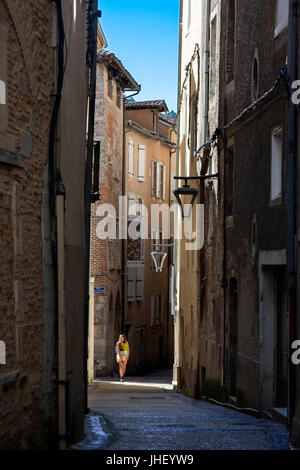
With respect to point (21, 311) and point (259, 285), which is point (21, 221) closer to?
point (21, 311)

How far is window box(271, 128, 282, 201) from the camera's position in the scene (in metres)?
12.7

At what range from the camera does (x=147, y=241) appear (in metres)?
40.8

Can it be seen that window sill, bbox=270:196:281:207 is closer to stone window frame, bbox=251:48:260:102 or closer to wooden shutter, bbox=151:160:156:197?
stone window frame, bbox=251:48:260:102

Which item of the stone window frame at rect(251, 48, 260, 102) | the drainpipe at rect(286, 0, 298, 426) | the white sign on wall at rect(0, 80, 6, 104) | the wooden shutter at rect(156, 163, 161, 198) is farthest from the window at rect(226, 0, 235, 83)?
the wooden shutter at rect(156, 163, 161, 198)

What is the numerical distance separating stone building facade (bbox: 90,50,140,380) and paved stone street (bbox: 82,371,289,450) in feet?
44.4

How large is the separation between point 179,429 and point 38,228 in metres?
3.57

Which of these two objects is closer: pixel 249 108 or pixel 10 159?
pixel 10 159

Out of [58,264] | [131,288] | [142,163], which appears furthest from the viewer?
[142,163]

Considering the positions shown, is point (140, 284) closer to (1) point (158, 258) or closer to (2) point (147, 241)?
(2) point (147, 241)

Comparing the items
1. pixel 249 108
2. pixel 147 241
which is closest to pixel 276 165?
pixel 249 108

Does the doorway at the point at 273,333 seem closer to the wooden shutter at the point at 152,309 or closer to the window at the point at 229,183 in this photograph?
the window at the point at 229,183

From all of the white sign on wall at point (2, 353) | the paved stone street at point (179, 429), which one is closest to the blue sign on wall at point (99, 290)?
the paved stone street at point (179, 429)

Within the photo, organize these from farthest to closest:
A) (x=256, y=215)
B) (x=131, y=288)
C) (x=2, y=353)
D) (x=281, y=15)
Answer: (x=131, y=288) < (x=256, y=215) < (x=281, y=15) < (x=2, y=353)
